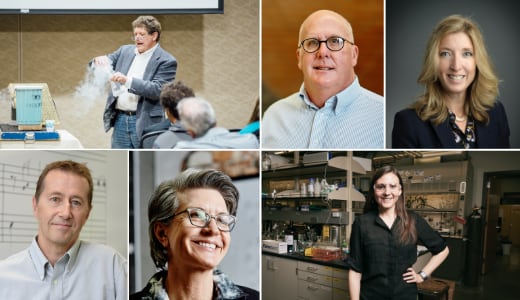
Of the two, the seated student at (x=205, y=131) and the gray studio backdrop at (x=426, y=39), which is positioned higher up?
the gray studio backdrop at (x=426, y=39)

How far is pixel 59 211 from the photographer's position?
2.74m

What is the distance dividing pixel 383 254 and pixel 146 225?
1.35 metres

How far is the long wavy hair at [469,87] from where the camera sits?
2713 millimetres

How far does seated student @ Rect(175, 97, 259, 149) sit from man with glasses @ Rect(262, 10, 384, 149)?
0.41 ft

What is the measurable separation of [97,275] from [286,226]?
1.12 meters

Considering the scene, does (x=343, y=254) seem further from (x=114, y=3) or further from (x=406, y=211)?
(x=114, y=3)

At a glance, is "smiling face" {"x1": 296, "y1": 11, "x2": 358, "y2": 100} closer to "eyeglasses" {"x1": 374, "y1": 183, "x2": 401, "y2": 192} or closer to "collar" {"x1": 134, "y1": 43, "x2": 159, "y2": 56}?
"eyeglasses" {"x1": 374, "y1": 183, "x2": 401, "y2": 192}

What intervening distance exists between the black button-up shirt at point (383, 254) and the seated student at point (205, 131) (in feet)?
2.59

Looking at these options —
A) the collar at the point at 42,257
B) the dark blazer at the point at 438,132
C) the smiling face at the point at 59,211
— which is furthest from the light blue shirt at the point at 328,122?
the collar at the point at 42,257

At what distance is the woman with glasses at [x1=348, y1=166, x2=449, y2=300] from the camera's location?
2.71 m

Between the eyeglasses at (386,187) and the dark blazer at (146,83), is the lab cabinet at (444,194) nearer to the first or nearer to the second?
the eyeglasses at (386,187)

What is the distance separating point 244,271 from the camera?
2.78 metres

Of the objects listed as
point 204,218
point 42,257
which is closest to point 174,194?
point 204,218

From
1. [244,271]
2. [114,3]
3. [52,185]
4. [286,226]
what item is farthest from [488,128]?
[52,185]
